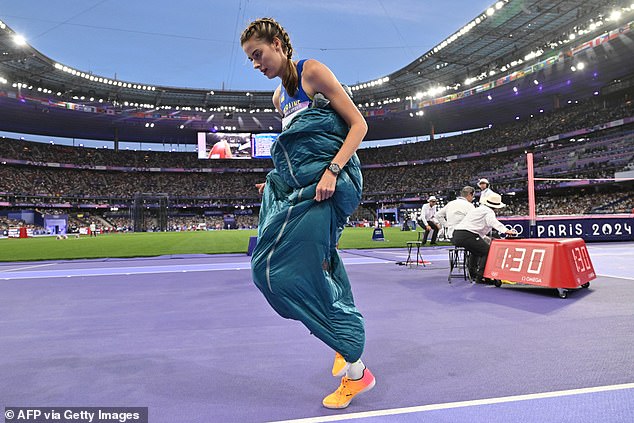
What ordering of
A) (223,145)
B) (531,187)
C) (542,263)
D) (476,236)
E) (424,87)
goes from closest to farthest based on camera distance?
(542,263) → (476,236) → (531,187) → (424,87) → (223,145)

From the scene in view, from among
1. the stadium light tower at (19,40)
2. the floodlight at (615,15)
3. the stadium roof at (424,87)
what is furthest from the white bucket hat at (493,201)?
the stadium light tower at (19,40)

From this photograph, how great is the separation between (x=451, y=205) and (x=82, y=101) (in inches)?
2065

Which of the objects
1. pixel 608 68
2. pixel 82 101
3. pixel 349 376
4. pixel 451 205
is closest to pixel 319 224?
pixel 349 376

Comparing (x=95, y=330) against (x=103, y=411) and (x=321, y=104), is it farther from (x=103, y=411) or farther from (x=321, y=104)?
(x=321, y=104)

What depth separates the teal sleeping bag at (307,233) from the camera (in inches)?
74.7

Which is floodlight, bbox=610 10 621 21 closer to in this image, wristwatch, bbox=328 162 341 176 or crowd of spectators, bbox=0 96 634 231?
crowd of spectators, bbox=0 96 634 231

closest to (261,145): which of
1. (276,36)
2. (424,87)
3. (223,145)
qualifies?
(223,145)

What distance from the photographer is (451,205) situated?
735 centimetres

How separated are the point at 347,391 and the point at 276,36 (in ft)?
6.13

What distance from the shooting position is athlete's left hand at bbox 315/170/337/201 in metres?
1.85

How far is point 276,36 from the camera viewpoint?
2010mm
